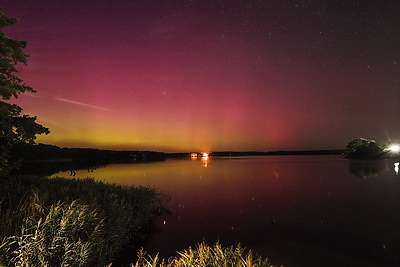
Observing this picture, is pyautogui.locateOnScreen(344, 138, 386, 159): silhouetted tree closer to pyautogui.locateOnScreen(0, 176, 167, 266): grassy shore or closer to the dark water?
the dark water

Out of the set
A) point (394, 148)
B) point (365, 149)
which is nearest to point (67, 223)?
point (365, 149)

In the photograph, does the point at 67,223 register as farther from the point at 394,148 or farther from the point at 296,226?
the point at 394,148

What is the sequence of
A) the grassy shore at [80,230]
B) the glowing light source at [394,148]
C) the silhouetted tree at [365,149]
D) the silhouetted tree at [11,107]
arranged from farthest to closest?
the glowing light source at [394,148] → the silhouetted tree at [365,149] → the silhouetted tree at [11,107] → the grassy shore at [80,230]

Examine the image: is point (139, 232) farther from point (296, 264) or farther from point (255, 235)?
point (296, 264)

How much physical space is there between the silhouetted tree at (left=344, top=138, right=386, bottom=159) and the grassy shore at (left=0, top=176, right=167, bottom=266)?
155 meters

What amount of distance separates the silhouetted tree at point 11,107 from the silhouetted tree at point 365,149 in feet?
550

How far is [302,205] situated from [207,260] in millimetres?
26645

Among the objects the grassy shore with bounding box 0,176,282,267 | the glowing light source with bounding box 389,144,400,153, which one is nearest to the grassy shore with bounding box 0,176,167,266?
the grassy shore with bounding box 0,176,282,267

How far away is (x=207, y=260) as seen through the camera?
6.37 meters

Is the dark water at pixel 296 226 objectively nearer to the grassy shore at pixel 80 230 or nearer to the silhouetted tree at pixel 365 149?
the grassy shore at pixel 80 230

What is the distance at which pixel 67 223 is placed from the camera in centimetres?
834

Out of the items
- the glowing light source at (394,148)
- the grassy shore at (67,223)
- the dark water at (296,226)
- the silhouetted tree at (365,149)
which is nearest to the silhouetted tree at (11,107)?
the grassy shore at (67,223)

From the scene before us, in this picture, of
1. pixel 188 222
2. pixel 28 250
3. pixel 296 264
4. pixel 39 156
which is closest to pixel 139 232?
pixel 188 222

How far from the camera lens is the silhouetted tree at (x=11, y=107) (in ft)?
37.6
